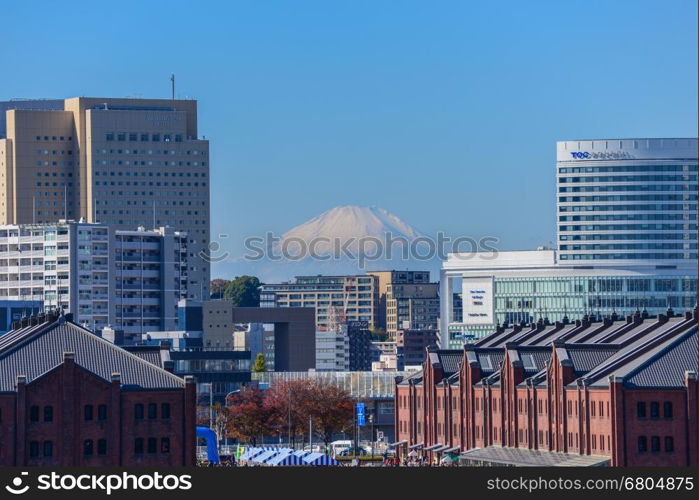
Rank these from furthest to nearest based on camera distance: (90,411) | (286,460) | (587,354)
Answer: (286,460) → (587,354) → (90,411)

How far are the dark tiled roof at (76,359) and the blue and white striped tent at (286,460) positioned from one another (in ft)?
104

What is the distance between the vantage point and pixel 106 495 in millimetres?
94500

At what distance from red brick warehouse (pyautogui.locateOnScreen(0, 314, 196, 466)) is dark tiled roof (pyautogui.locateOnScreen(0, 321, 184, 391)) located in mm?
68

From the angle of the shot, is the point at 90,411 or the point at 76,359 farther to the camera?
the point at 76,359

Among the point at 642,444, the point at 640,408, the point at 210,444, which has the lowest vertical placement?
the point at 210,444

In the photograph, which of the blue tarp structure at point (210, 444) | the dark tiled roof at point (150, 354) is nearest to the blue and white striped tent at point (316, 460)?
the blue tarp structure at point (210, 444)

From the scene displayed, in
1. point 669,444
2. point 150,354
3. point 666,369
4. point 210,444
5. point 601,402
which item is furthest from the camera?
point 210,444

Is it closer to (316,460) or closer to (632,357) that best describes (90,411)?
(316,460)

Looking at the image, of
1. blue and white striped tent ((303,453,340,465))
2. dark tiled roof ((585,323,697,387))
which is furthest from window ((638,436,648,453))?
blue and white striped tent ((303,453,340,465))

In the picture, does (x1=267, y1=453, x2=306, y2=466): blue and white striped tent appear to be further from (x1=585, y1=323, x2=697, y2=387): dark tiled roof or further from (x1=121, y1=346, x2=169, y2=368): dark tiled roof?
(x1=585, y1=323, x2=697, y2=387): dark tiled roof

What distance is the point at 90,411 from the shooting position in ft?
492

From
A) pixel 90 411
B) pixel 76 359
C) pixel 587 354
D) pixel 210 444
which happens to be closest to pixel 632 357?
pixel 587 354

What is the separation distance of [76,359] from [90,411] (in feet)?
18.5

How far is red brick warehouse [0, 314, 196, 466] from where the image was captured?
148125 mm
